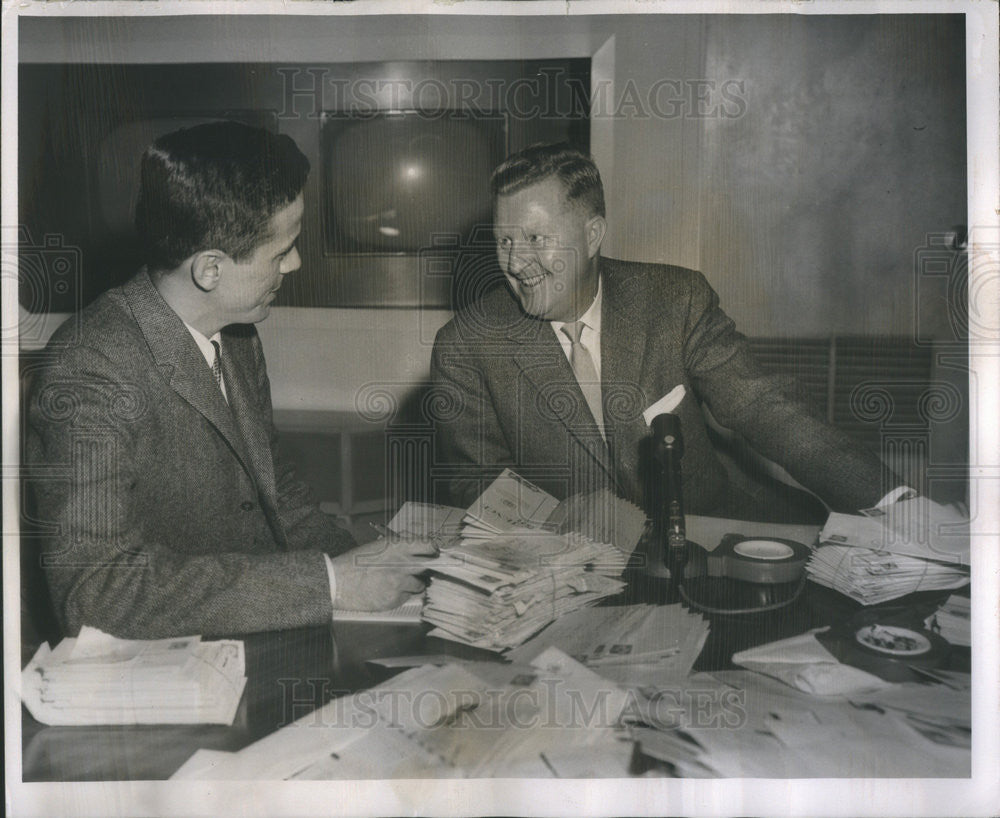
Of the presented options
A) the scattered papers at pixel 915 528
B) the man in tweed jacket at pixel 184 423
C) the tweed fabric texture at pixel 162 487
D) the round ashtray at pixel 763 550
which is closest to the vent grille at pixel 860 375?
the scattered papers at pixel 915 528

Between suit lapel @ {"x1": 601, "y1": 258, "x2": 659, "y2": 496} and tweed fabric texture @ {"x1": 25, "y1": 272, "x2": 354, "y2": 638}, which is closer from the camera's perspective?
tweed fabric texture @ {"x1": 25, "y1": 272, "x2": 354, "y2": 638}

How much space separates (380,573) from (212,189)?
72 cm

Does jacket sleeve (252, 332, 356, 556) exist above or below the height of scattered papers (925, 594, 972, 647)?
above

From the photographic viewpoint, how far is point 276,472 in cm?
138

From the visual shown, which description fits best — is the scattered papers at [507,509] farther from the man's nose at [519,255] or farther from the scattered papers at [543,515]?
the man's nose at [519,255]

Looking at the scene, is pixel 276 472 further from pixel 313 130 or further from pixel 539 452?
pixel 313 130

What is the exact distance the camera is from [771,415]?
1426 millimetres

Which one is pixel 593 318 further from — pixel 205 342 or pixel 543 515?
pixel 205 342

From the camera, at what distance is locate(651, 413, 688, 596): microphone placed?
1366 mm

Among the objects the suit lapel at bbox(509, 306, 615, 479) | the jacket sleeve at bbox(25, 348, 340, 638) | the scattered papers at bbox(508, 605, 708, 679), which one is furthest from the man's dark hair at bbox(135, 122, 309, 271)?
the scattered papers at bbox(508, 605, 708, 679)

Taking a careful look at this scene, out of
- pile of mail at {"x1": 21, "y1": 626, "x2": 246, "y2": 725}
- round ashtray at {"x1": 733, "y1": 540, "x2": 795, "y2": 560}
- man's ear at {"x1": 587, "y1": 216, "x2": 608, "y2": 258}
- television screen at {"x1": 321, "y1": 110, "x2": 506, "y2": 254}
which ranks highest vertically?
television screen at {"x1": 321, "y1": 110, "x2": 506, "y2": 254}

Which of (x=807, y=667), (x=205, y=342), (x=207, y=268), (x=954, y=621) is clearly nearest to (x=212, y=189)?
(x=207, y=268)

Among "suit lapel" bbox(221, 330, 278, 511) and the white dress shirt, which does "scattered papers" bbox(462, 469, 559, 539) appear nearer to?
the white dress shirt

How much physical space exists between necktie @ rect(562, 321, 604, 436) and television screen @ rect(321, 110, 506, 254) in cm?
26
